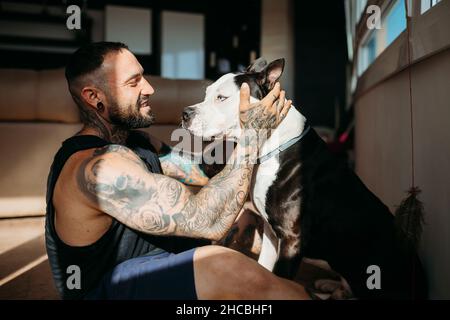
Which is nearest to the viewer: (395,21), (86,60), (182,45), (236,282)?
(236,282)

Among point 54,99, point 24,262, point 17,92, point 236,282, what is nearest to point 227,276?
point 236,282

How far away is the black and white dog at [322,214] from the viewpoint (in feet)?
4.72

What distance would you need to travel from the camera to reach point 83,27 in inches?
276

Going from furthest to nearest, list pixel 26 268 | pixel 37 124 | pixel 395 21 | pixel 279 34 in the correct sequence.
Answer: pixel 279 34
pixel 37 124
pixel 395 21
pixel 26 268

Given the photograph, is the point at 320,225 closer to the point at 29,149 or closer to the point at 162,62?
the point at 29,149

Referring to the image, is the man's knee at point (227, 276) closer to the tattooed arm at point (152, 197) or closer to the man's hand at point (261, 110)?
the tattooed arm at point (152, 197)

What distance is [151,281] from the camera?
1230 mm

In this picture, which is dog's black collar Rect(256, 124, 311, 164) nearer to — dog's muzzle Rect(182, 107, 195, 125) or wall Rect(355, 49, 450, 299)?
dog's muzzle Rect(182, 107, 195, 125)

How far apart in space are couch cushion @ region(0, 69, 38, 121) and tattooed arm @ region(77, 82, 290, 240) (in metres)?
1.93

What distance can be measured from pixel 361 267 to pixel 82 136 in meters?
1.11

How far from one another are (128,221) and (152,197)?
0.34 feet

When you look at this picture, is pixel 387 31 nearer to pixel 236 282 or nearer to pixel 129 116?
pixel 129 116

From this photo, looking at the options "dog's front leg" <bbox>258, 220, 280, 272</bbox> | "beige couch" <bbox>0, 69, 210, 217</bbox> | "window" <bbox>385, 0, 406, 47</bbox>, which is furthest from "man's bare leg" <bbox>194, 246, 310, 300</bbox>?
"beige couch" <bbox>0, 69, 210, 217</bbox>
